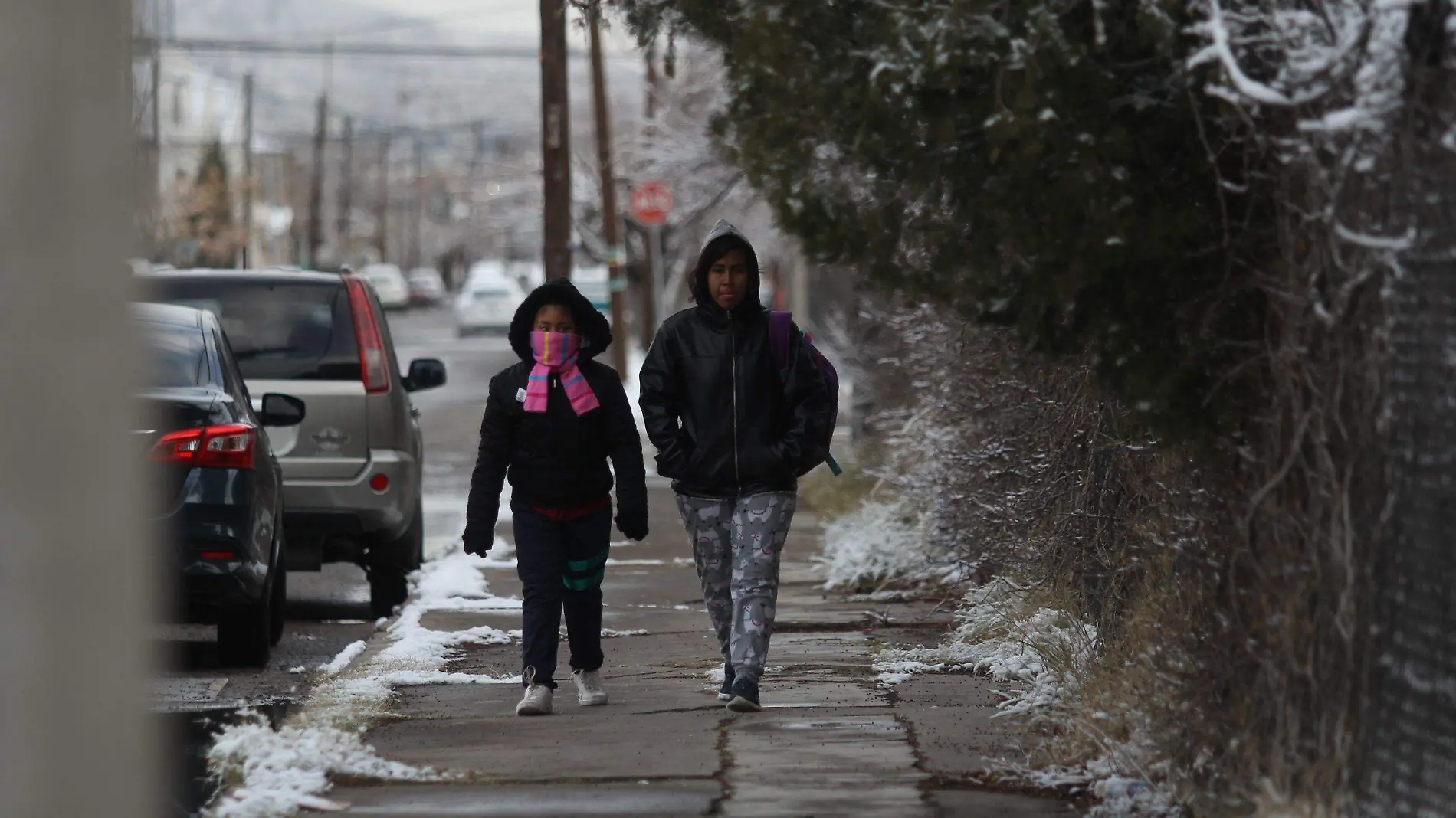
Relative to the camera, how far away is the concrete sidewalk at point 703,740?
5664 millimetres

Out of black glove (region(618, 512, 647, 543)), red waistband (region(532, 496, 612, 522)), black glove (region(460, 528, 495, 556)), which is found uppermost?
red waistband (region(532, 496, 612, 522))

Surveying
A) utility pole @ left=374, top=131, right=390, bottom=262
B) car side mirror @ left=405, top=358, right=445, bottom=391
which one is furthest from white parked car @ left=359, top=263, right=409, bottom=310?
car side mirror @ left=405, top=358, right=445, bottom=391

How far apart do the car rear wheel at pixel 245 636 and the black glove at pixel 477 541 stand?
1.87m

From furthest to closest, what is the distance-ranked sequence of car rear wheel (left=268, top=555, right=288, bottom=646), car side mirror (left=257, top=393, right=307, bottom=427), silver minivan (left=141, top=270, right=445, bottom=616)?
silver minivan (left=141, top=270, right=445, bottom=616) → car side mirror (left=257, top=393, right=307, bottom=427) → car rear wheel (left=268, top=555, right=288, bottom=646)

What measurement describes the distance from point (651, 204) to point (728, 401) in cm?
1786

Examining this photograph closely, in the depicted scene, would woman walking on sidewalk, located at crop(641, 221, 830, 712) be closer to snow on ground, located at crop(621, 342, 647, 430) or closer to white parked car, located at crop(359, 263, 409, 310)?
snow on ground, located at crop(621, 342, 647, 430)

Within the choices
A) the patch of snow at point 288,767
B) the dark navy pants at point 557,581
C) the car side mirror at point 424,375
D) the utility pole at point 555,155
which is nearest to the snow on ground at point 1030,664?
the dark navy pants at point 557,581

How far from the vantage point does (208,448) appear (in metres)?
8.30

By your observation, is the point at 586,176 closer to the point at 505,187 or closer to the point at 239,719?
the point at 505,187

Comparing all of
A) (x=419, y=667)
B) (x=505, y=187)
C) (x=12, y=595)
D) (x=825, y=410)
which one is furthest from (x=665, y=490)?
(x=505, y=187)

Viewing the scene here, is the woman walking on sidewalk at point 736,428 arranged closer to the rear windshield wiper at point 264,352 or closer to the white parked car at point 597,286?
the rear windshield wiper at point 264,352

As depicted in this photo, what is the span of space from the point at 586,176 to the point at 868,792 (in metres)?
39.0

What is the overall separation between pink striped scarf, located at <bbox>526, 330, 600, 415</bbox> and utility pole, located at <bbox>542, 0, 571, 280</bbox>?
40.0ft

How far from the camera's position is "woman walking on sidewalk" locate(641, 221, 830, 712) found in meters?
7.03
